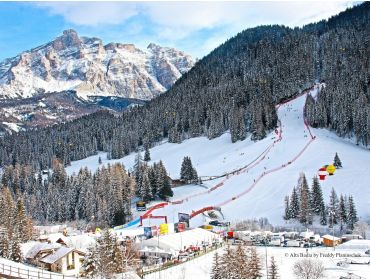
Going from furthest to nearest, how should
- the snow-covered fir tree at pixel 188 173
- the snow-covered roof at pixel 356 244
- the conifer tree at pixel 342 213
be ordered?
the snow-covered fir tree at pixel 188 173 → the conifer tree at pixel 342 213 → the snow-covered roof at pixel 356 244

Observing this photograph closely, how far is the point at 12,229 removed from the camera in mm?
65875

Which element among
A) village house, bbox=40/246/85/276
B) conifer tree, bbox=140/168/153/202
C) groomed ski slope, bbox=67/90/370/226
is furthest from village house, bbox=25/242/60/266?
conifer tree, bbox=140/168/153/202

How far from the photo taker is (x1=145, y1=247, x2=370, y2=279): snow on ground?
52.7 metres

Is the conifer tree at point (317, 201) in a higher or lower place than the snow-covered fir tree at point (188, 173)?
lower

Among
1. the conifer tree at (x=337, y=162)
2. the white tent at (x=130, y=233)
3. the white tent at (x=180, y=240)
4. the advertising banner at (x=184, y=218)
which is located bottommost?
the white tent at (x=180, y=240)

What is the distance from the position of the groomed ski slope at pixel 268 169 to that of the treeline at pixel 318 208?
8.39 feet

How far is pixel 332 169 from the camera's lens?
3927 inches

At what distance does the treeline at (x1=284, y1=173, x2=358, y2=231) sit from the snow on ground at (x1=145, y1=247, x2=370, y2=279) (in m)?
12.9

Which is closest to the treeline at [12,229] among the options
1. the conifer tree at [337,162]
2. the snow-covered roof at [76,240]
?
the snow-covered roof at [76,240]

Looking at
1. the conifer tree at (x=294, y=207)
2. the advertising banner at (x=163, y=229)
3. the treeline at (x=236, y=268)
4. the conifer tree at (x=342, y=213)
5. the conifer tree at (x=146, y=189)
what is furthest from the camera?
the conifer tree at (x=146, y=189)

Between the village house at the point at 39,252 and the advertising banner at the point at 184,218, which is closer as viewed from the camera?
the village house at the point at 39,252

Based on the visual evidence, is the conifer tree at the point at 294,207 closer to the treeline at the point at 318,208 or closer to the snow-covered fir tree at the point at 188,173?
the treeline at the point at 318,208

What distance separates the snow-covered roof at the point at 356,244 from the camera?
6782 cm

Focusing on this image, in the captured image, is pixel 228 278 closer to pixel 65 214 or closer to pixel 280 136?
pixel 65 214
